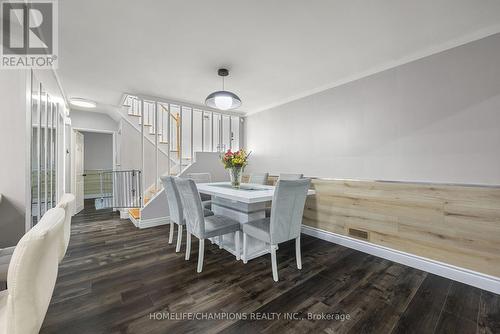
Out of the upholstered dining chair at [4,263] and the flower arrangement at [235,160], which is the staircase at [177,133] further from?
the upholstered dining chair at [4,263]

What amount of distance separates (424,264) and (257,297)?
1.84 m

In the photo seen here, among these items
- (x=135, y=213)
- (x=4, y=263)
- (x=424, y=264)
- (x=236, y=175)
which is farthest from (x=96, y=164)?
(x=424, y=264)

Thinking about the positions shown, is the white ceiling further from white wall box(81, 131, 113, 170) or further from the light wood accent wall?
white wall box(81, 131, 113, 170)

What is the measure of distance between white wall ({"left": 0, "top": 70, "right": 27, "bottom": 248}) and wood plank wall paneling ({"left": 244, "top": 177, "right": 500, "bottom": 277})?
3.38 metres

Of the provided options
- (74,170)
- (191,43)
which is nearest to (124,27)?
(191,43)

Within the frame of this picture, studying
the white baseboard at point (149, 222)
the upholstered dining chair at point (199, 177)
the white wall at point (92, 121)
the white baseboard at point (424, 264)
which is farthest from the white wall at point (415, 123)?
the white wall at point (92, 121)

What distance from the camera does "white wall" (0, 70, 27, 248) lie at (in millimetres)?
1715

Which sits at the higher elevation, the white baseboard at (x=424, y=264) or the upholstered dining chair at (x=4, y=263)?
the upholstered dining chair at (x=4, y=263)

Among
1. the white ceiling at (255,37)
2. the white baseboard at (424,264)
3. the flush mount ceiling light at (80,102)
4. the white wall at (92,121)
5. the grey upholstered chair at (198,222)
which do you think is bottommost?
the white baseboard at (424,264)

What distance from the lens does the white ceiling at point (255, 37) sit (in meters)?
1.62

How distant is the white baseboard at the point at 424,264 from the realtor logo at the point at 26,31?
12.5 ft

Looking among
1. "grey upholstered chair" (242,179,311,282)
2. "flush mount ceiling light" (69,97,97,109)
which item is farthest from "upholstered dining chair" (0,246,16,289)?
"flush mount ceiling light" (69,97,97,109)

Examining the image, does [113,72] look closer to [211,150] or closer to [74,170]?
[211,150]

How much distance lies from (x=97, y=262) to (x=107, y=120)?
4114mm
